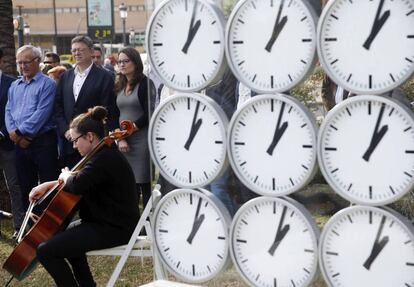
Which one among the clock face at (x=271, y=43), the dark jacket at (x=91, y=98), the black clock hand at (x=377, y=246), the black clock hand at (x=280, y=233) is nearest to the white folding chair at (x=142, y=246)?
the black clock hand at (x=280, y=233)

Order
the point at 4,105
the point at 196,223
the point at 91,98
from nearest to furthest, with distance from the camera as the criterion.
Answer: the point at 196,223 → the point at 91,98 → the point at 4,105

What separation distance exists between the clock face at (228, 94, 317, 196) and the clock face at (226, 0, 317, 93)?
0.10 meters

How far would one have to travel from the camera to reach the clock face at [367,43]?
11.4ft

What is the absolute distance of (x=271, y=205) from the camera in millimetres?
3953

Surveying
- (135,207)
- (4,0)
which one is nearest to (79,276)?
(135,207)

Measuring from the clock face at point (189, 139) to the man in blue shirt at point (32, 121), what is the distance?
10.1 feet

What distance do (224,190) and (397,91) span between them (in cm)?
106

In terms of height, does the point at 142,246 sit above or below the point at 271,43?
below

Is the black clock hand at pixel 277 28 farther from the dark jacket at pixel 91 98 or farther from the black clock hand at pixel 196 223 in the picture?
the dark jacket at pixel 91 98

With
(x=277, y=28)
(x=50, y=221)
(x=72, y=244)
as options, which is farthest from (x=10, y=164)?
(x=277, y=28)

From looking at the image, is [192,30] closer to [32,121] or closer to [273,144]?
[273,144]

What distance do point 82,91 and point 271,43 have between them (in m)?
3.45

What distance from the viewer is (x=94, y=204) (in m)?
5.12

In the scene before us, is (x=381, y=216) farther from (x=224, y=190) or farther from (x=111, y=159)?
(x=111, y=159)
